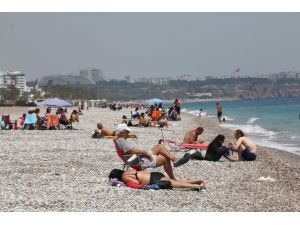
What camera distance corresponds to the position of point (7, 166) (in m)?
12.5

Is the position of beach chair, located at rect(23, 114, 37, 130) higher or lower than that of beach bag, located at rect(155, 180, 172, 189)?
lower

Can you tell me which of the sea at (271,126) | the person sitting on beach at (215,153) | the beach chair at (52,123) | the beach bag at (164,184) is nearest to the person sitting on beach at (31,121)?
the beach chair at (52,123)

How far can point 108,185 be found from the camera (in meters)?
10.1

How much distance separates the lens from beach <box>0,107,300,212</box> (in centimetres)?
852

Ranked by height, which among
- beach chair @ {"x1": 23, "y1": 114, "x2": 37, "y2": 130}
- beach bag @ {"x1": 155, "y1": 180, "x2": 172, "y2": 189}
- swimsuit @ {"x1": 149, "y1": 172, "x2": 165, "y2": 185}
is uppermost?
swimsuit @ {"x1": 149, "y1": 172, "x2": 165, "y2": 185}

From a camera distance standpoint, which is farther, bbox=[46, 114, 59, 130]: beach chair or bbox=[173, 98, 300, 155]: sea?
bbox=[173, 98, 300, 155]: sea

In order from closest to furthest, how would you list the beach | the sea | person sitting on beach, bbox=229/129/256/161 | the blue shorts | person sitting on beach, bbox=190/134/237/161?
the beach, person sitting on beach, bbox=190/134/237/161, person sitting on beach, bbox=229/129/256/161, the blue shorts, the sea

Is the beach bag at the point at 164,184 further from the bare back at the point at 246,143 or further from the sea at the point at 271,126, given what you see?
the sea at the point at 271,126

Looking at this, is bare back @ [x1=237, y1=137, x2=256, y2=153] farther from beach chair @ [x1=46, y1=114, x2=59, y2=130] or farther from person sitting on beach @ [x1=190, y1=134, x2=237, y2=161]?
beach chair @ [x1=46, y1=114, x2=59, y2=130]

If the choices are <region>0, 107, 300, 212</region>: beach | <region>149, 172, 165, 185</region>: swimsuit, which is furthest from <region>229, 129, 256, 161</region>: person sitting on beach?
<region>149, 172, 165, 185</region>: swimsuit

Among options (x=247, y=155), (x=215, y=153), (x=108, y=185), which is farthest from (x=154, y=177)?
(x=247, y=155)

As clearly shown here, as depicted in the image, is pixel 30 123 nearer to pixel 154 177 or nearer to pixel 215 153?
pixel 215 153
